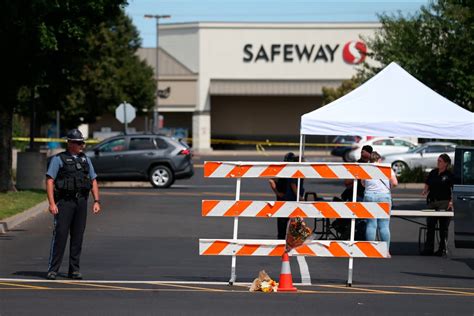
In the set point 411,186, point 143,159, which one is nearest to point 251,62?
point 411,186

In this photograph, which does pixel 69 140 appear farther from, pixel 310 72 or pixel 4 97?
pixel 310 72

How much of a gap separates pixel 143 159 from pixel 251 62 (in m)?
46.2

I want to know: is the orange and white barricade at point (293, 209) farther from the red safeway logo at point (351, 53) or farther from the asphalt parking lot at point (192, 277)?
the red safeway logo at point (351, 53)

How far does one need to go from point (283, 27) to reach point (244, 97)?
6.78m

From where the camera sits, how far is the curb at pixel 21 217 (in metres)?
19.9

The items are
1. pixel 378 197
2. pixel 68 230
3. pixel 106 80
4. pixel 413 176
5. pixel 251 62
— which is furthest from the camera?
pixel 251 62

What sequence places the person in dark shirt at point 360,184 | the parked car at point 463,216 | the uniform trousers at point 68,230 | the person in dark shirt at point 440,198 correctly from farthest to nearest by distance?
the person in dark shirt at point 440,198 < the person in dark shirt at point 360,184 < the parked car at point 463,216 < the uniform trousers at point 68,230

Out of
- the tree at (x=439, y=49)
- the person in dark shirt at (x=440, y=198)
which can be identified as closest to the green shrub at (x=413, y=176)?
the tree at (x=439, y=49)

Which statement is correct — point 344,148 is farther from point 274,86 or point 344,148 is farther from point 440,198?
point 440,198

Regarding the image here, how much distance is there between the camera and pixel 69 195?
528 inches

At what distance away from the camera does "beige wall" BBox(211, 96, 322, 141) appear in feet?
272

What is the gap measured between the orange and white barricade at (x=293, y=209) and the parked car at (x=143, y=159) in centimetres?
2096

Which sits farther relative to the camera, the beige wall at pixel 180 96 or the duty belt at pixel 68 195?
the beige wall at pixel 180 96

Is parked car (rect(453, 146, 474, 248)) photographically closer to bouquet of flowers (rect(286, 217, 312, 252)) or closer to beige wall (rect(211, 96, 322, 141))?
bouquet of flowers (rect(286, 217, 312, 252))
